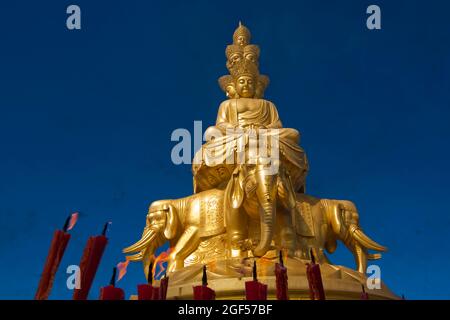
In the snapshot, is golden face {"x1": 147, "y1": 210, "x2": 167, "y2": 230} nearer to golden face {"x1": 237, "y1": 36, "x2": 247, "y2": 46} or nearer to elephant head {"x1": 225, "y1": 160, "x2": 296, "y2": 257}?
elephant head {"x1": 225, "y1": 160, "x2": 296, "y2": 257}

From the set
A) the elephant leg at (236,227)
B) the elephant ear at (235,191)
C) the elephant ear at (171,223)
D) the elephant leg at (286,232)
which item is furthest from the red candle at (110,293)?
the elephant ear at (171,223)

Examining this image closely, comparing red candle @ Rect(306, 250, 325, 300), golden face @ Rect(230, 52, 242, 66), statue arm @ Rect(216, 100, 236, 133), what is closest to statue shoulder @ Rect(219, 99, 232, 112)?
statue arm @ Rect(216, 100, 236, 133)

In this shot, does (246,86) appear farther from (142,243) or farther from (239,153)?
(142,243)

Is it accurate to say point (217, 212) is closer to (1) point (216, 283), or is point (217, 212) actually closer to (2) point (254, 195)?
(2) point (254, 195)

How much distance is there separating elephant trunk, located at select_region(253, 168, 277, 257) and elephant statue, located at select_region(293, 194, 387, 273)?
3.11ft

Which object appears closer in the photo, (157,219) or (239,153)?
(239,153)

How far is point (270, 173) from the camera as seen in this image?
825cm

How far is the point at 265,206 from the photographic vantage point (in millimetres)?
8070

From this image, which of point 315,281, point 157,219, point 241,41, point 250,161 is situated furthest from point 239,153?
point 315,281

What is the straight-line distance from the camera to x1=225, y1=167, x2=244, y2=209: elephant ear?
8.41 meters

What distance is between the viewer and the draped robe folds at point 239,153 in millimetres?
8961
